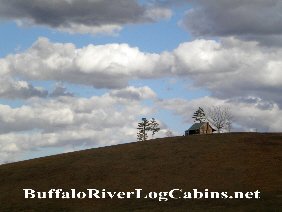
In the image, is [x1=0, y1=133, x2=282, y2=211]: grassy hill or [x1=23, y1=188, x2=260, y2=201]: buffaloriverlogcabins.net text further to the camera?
[x1=23, y1=188, x2=260, y2=201]: buffaloriverlogcabins.net text

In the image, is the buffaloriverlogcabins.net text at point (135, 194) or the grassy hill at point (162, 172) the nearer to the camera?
the grassy hill at point (162, 172)

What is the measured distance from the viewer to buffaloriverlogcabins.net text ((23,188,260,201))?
3691cm

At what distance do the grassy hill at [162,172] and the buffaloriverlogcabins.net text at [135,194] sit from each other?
759mm

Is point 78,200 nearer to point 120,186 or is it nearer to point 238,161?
point 120,186

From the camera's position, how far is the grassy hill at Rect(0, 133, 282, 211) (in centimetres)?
3658

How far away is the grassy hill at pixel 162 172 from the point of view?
36575 mm

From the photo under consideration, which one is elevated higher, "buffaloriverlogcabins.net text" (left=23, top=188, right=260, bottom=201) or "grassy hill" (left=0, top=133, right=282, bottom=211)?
"grassy hill" (left=0, top=133, right=282, bottom=211)

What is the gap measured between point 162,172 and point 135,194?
6596 millimetres

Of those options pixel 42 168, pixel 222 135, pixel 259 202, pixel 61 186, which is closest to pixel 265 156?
pixel 222 135

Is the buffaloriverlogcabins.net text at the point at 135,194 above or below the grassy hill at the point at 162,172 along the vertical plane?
below

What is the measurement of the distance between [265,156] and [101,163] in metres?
16.6

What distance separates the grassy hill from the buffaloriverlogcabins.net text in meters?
0.76

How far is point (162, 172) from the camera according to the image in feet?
153

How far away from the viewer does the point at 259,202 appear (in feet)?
108
